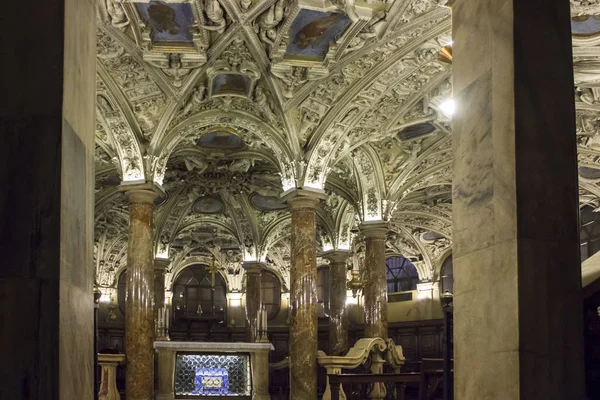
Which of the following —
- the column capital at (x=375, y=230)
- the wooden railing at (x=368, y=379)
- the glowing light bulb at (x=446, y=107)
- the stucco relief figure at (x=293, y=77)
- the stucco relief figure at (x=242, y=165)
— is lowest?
the wooden railing at (x=368, y=379)

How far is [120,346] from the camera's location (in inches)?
1172

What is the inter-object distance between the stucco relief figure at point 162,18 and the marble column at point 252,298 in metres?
13.5

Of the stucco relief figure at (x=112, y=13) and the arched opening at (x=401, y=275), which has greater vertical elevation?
the stucco relief figure at (x=112, y=13)

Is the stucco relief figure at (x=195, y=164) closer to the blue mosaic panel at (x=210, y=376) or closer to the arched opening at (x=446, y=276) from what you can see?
the blue mosaic panel at (x=210, y=376)

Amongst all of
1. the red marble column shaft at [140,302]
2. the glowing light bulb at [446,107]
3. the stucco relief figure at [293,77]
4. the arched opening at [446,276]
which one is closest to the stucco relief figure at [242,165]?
the red marble column shaft at [140,302]

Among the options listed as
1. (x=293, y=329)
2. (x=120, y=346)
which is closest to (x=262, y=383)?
(x=293, y=329)

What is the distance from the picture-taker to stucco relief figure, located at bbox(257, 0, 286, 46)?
12.8m

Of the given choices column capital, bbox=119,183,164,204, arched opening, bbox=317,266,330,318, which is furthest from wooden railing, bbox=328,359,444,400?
arched opening, bbox=317,266,330,318

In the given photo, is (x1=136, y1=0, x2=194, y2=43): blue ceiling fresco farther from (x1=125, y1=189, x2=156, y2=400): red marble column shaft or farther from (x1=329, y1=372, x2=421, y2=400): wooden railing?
(x1=329, y1=372, x2=421, y2=400): wooden railing

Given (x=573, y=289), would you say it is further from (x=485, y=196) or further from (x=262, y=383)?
(x=262, y=383)

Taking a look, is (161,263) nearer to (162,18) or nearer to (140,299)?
(140,299)

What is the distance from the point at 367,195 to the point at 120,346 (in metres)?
14.8

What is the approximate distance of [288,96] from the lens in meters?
15.6

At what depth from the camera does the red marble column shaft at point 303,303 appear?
51.1 feet
